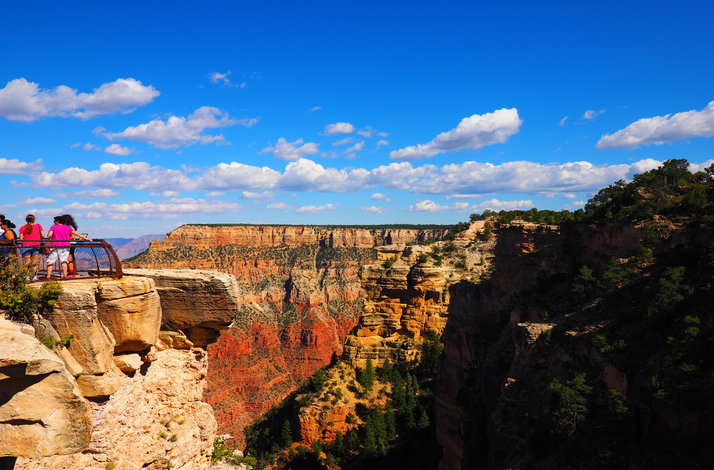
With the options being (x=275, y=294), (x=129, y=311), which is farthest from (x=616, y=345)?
(x=275, y=294)

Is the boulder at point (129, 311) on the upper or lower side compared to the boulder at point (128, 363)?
upper

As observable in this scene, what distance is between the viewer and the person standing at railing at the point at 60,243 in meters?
9.73

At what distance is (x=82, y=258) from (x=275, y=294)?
114 meters

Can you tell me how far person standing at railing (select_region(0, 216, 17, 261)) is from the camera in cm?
875

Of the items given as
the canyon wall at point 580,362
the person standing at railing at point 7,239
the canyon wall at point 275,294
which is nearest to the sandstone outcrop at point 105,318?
the person standing at railing at point 7,239

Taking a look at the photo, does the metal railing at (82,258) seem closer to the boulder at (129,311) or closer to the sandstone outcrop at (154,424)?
the boulder at (129,311)

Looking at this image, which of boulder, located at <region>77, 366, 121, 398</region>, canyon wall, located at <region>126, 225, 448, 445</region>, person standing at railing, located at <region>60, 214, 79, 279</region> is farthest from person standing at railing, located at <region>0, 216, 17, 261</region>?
canyon wall, located at <region>126, 225, 448, 445</region>

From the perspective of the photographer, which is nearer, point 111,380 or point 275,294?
point 111,380

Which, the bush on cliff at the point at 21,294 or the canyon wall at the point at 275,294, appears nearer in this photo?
the bush on cliff at the point at 21,294

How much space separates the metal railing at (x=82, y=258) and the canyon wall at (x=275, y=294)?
232 feet

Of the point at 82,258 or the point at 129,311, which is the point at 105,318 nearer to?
the point at 129,311

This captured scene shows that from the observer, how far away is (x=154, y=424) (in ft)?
34.1

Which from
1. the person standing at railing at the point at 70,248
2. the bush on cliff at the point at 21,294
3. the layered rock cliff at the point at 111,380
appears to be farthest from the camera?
the person standing at railing at the point at 70,248

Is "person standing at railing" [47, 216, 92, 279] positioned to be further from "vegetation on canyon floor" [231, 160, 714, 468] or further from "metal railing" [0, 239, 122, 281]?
"vegetation on canyon floor" [231, 160, 714, 468]
